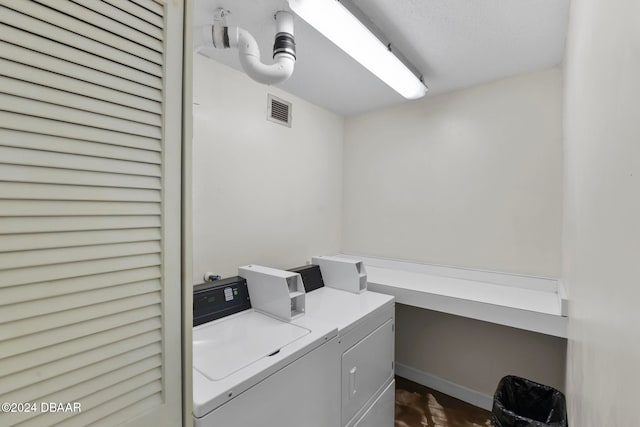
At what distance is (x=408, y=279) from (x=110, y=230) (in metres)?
2.03

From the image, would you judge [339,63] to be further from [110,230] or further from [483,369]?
[483,369]

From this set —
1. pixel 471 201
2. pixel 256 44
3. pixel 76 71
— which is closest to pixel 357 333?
pixel 471 201

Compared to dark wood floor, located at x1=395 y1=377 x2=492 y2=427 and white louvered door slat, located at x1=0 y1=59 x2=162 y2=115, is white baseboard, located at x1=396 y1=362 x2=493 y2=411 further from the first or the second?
white louvered door slat, located at x1=0 y1=59 x2=162 y2=115

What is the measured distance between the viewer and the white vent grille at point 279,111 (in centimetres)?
222

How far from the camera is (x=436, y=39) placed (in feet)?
5.36

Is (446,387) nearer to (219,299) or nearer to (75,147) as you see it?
(219,299)

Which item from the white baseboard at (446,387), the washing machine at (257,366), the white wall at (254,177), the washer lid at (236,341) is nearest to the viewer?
the washing machine at (257,366)

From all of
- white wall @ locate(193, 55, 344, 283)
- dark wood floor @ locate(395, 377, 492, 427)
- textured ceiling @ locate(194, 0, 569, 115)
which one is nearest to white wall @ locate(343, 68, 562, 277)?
textured ceiling @ locate(194, 0, 569, 115)

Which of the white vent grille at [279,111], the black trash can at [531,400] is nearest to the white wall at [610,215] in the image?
the black trash can at [531,400]

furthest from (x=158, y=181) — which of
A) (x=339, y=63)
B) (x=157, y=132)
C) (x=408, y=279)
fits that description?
(x=408, y=279)

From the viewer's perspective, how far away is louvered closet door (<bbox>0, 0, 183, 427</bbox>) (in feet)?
1.76

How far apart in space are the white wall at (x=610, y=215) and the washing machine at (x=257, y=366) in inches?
36.4

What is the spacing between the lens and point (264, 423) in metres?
1.03

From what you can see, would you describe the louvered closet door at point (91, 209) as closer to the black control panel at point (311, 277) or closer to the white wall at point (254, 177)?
the white wall at point (254, 177)
